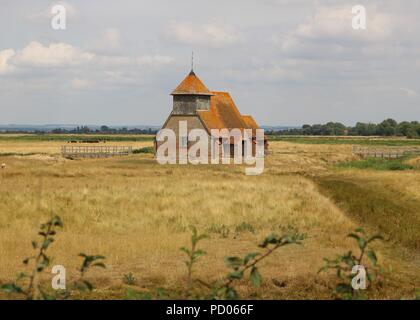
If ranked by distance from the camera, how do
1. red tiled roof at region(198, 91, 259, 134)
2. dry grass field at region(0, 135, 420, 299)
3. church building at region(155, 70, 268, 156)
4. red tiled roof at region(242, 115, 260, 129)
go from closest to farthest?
1. dry grass field at region(0, 135, 420, 299)
2. church building at region(155, 70, 268, 156)
3. red tiled roof at region(198, 91, 259, 134)
4. red tiled roof at region(242, 115, 260, 129)

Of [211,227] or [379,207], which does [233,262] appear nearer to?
[211,227]

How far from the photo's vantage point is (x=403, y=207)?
2742 cm

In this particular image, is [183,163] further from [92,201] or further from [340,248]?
[340,248]

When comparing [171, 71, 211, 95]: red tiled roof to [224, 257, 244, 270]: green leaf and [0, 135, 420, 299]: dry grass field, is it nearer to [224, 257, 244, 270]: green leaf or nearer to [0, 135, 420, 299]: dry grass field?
[0, 135, 420, 299]: dry grass field

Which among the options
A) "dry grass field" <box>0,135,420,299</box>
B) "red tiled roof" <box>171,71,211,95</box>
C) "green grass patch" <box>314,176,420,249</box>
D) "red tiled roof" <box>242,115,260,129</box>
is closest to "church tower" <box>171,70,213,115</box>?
"red tiled roof" <box>171,71,211,95</box>

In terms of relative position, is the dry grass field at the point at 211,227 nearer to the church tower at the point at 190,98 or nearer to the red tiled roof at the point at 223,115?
the church tower at the point at 190,98

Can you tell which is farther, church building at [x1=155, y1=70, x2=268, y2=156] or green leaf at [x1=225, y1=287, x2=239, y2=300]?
church building at [x1=155, y1=70, x2=268, y2=156]

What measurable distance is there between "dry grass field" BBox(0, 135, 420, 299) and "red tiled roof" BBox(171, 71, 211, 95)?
23933 mm

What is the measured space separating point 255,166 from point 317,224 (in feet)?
109

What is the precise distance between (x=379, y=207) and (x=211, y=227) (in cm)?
979

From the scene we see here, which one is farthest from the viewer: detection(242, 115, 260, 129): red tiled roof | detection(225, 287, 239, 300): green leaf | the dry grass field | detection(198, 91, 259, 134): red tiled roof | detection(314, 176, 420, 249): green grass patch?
detection(242, 115, 260, 129): red tiled roof

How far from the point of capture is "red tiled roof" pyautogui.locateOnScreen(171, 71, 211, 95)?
58.9m
